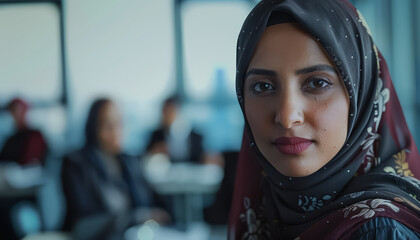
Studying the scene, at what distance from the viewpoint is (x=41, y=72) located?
598 centimetres

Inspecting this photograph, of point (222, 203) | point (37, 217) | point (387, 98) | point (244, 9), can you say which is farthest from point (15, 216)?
point (387, 98)

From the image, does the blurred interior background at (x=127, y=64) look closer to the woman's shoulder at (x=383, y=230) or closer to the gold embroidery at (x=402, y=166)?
the gold embroidery at (x=402, y=166)

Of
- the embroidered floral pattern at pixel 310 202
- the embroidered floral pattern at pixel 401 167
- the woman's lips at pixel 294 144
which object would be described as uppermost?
the woman's lips at pixel 294 144

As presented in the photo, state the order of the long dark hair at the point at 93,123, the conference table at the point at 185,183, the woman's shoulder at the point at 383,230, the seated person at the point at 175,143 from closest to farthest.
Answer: the woman's shoulder at the point at 383,230
the long dark hair at the point at 93,123
the conference table at the point at 185,183
the seated person at the point at 175,143

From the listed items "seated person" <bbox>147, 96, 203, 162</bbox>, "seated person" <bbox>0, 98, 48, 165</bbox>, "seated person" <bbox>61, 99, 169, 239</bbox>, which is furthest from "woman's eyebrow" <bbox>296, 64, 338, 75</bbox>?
"seated person" <bbox>0, 98, 48, 165</bbox>

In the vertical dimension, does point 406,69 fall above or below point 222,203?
above

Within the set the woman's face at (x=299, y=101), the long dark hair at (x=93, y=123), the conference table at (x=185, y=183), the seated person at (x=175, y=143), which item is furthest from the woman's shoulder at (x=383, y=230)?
the seated person at (x=175, y=143)

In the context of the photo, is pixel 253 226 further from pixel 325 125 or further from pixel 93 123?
pixel 93 123

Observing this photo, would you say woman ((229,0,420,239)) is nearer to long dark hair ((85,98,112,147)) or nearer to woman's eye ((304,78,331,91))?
woman's eye ((304,78,331,91))

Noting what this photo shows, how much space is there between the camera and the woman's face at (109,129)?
9.68ft

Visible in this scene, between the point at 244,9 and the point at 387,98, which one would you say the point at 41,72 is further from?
the point at 387,98

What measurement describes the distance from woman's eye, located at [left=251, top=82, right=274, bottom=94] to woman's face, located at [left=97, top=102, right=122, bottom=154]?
2344mm

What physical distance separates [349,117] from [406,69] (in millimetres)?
3548

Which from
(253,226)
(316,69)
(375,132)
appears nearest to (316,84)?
(316,69)
